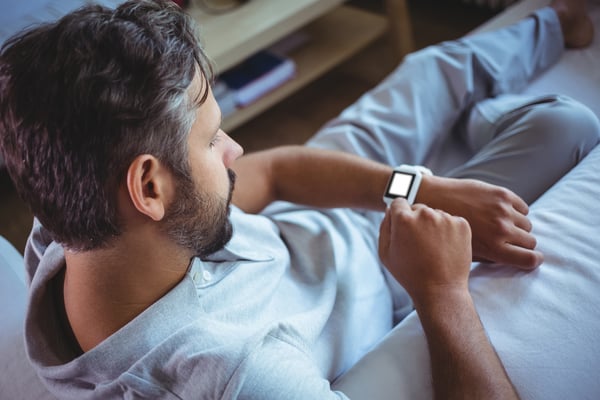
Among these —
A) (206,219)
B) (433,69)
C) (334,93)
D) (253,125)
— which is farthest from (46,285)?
(334,93)

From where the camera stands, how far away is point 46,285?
75 centimetres

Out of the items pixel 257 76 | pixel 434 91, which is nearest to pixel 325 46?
pixel 257 76

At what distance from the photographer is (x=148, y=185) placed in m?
0.62

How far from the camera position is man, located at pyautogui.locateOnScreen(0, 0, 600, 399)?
592 mm

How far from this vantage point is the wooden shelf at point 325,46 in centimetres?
175

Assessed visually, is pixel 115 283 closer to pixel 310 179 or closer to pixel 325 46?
pixel 310 179

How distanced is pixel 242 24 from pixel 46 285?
1.04 metres

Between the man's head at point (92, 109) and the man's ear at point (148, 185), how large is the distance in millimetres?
12

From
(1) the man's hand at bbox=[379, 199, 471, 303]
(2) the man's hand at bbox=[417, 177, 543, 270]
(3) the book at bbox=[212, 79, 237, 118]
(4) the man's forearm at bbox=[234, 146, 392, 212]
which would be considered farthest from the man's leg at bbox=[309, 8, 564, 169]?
(3) the book at bbox=[212, 79, 237, 118]

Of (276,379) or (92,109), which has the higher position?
(92,109)

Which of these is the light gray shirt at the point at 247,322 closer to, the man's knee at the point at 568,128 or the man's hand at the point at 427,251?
the man's hand at the point at 427,251

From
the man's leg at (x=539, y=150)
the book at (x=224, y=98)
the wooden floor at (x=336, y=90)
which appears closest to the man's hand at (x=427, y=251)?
the man's leg at (x=539, y=150)

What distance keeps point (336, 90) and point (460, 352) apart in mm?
1448

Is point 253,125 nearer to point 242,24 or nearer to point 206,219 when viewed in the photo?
point 242,24
